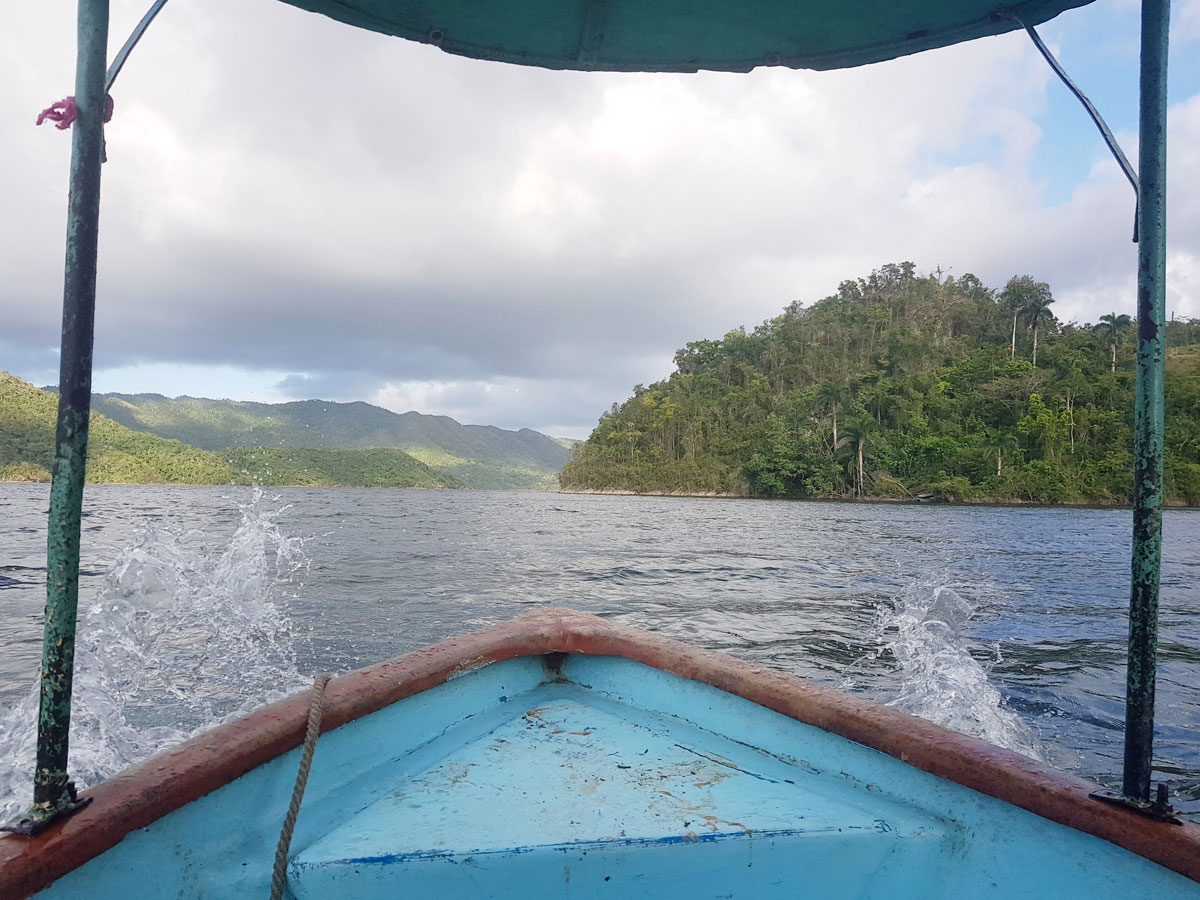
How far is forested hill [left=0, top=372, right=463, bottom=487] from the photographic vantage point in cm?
6850

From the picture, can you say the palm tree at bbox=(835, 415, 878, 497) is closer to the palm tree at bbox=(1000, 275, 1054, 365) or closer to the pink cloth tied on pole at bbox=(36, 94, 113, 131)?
the palm tree at bbox=(1000, 275, 1054, 365)

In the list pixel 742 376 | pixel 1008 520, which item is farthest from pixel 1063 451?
pixel 742 376

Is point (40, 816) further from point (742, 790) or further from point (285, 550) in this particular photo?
point (285, 550)

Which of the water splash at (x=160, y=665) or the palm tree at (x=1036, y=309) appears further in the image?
the palm tree at (x=1036, y=309)

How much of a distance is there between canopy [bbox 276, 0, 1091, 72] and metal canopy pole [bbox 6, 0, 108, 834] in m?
0.58

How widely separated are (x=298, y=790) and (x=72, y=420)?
84 cm

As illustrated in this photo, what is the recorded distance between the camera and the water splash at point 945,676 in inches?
193

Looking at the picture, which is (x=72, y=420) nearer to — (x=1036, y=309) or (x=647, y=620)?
(x=647, y=620)

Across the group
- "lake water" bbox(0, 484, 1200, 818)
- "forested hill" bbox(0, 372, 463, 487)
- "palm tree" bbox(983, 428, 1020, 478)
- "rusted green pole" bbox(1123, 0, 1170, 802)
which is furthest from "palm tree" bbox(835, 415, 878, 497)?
"rusted green pole" bbox(1123, 0, 1170, 802)

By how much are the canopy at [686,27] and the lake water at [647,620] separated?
3769 millimetres

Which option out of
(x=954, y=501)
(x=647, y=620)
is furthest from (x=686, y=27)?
(x=954, y=501)

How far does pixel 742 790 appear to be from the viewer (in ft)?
5.72

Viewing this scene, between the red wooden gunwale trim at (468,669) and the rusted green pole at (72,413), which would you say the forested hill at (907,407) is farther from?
the rusted green pole at (72,413)

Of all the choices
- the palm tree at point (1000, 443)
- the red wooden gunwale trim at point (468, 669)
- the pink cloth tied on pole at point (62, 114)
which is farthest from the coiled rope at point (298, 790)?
the palm tree at point (1000, 443)
